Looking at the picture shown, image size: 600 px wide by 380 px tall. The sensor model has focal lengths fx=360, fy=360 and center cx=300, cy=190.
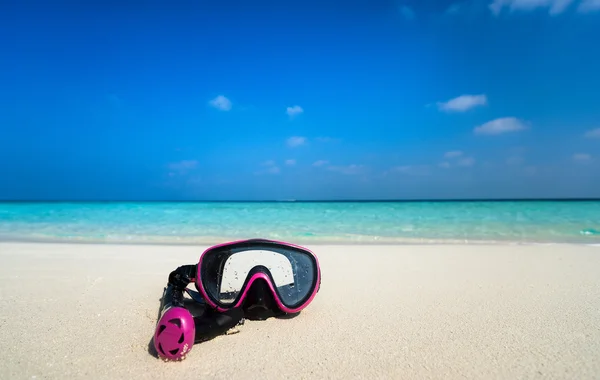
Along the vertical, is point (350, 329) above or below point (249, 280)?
below

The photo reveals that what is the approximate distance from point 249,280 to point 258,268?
0.32 feet

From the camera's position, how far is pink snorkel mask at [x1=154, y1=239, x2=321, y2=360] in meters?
2.30

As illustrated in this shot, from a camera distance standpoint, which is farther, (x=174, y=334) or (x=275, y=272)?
(x=275, y=272)

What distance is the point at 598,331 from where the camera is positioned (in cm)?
212

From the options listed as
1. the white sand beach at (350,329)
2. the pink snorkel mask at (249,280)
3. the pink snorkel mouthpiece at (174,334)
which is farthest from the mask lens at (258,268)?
the pink snorkel mouthpiece at (174,334)

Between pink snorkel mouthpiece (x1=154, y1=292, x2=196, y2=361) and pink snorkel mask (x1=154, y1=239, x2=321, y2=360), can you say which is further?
pink snorkel mask (x1=154, y1=239, x2=321, y2=360)

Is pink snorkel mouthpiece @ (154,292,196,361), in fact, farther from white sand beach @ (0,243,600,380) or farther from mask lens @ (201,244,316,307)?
mask lens @ (201,244,316,307)

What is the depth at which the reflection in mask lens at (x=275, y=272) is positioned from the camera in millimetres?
2398

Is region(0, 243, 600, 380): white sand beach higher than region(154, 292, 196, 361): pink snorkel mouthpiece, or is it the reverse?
region(154, 292, 196, 361): pink snorkel mouthpiece

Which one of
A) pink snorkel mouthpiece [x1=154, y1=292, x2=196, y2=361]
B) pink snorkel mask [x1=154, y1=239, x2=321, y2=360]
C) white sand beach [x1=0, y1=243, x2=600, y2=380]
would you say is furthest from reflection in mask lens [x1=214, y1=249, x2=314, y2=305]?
pink snorkel mouthpiece [x1=154, y1=292, x2=196, y2=361]

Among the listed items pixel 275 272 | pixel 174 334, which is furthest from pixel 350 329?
pixel 174 334

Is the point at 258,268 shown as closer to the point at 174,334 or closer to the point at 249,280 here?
the point at 249,280

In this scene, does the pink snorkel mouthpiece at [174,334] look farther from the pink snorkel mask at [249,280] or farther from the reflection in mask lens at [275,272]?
the reflection in mask lens at [275,272]

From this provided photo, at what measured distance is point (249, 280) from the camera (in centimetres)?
231
